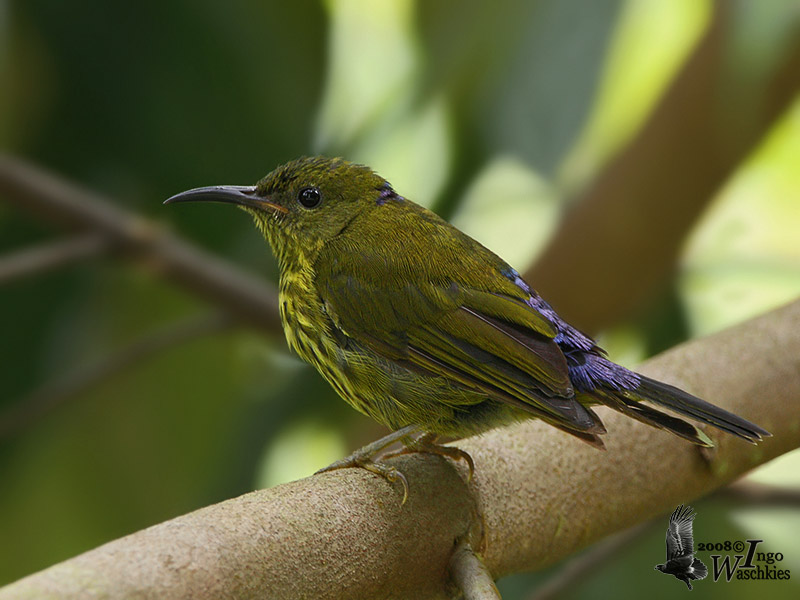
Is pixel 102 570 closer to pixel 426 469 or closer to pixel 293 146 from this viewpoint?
pixel 426 469

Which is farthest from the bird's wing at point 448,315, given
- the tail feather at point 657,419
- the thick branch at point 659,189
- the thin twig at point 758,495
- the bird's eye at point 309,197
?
the thick branch at point 659,189

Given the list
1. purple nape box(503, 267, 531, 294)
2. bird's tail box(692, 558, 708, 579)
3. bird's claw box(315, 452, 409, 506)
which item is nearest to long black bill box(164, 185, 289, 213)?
purple nape box(503, 267, 531, 294)

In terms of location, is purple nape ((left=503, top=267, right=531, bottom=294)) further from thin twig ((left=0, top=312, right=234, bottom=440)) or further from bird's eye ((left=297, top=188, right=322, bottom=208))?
thin twig ((left=0, top=312, right=234, bottom=440))

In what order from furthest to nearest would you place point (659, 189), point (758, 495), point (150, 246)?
point (659, 189), point (150, 246), point (758, 495)

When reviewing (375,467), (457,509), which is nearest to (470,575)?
(457,509)

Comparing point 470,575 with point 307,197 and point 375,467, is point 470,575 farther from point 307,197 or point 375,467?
point 307,197

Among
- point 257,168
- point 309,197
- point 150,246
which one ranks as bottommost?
point 309,197
